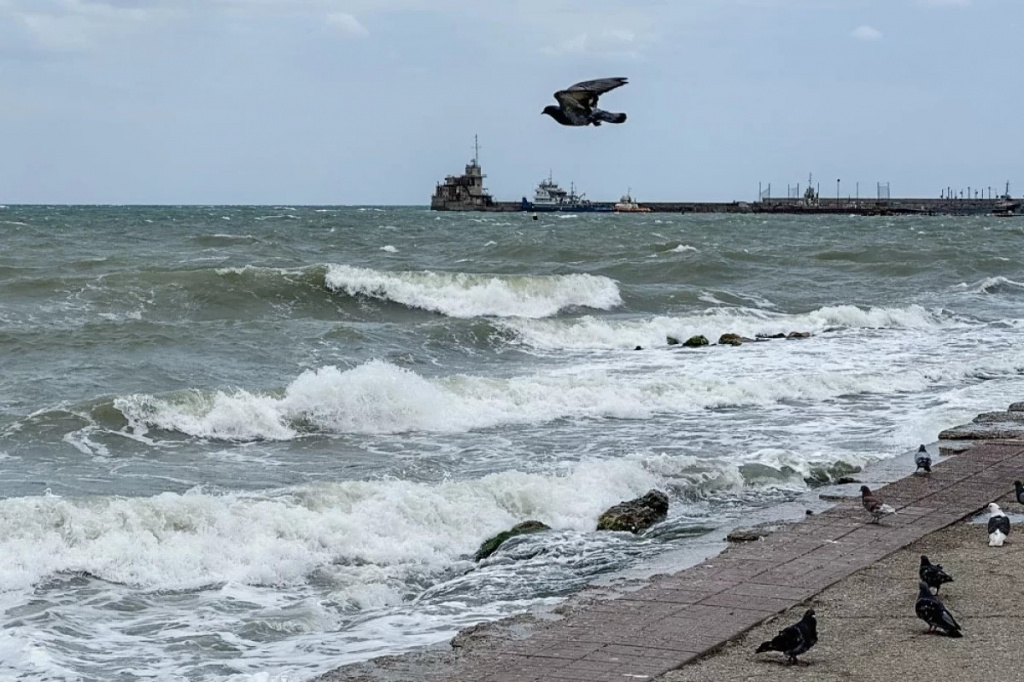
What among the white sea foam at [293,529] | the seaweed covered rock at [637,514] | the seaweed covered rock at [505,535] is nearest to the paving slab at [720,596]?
the seaweed covered rock at [637,514]

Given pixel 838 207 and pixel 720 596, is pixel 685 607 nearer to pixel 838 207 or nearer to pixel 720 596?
pixel 720 596

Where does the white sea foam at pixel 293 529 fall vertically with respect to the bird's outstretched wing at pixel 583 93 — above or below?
below

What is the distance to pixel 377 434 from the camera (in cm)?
1609

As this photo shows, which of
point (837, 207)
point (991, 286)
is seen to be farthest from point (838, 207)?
point (991, 286)

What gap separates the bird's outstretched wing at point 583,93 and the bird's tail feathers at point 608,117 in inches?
2.9

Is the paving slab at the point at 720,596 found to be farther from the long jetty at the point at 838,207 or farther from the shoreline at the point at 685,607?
the long jetty at the point at 838,207

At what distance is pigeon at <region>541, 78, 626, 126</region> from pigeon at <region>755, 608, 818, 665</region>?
10.7 ft

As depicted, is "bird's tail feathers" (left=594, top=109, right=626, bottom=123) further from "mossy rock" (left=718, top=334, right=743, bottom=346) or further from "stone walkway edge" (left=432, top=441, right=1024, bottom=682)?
Result: "mossy rock" (left=718, top=334, right=743, bottom=346)

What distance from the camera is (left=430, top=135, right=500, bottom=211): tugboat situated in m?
138

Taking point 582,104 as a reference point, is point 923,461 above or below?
below

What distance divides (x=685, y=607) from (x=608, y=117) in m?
2.90

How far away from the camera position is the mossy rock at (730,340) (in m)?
A: 25.6

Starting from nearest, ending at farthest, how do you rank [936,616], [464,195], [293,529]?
1. [936,616]
2. [293,529]
3. [464,195]

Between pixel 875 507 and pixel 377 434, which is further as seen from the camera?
pixel 377 434
